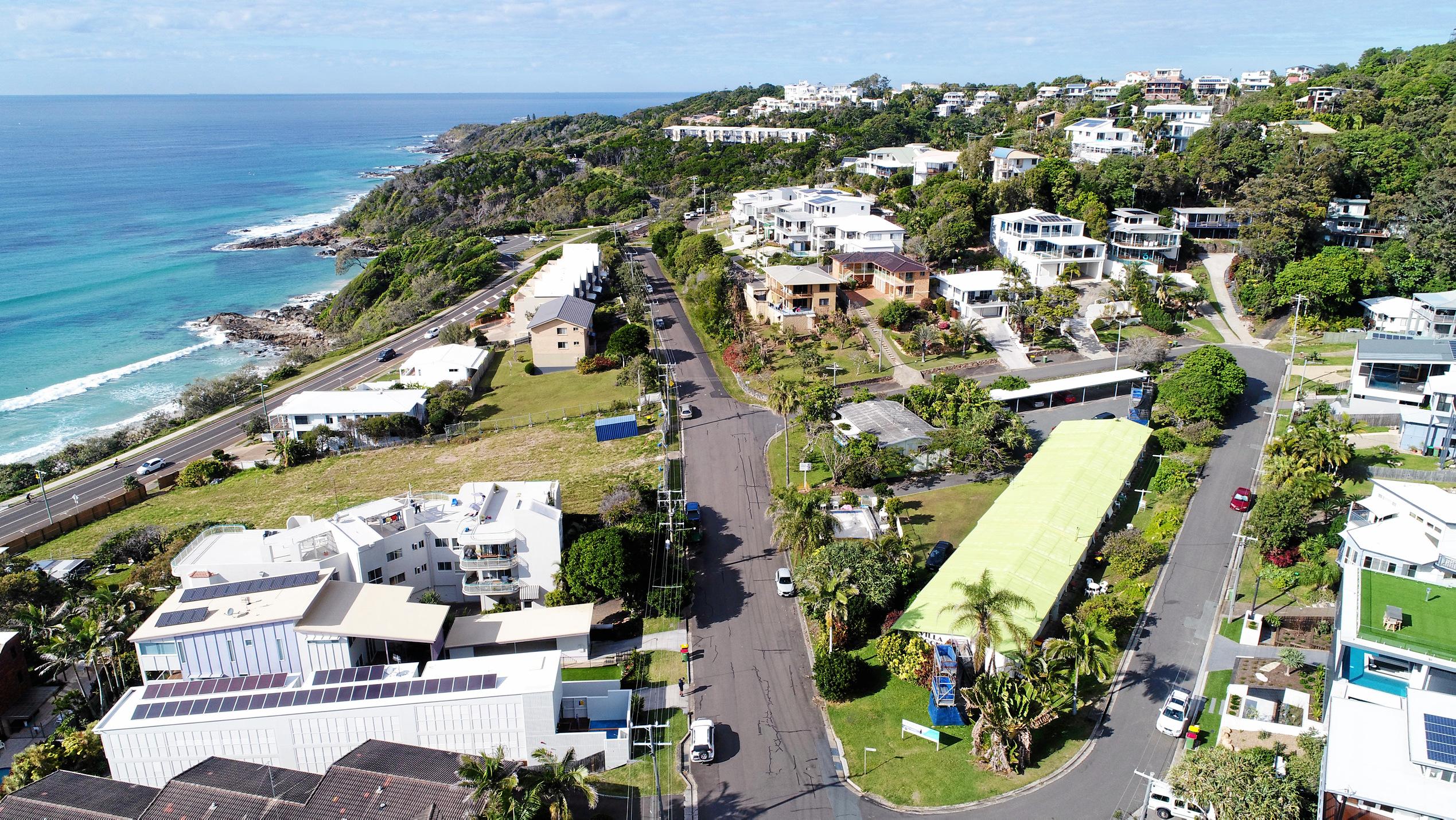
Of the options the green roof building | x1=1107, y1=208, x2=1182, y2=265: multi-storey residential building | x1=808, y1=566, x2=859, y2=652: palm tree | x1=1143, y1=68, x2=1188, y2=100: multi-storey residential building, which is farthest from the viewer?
x1=1143, y1=68, x2=1188, y2=100: multi-storey residential building

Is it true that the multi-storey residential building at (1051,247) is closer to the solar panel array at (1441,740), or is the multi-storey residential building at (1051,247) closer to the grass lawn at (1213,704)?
the grass lawn at (1213,704)

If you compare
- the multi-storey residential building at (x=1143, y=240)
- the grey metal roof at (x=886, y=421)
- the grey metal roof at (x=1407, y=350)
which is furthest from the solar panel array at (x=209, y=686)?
the multi-storey residential building at (x=1143, y=240)

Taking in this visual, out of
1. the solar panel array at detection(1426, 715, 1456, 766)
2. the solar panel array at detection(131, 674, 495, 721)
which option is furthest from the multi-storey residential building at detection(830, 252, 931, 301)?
the solar panel array at detection(131, 674, 495, 721)

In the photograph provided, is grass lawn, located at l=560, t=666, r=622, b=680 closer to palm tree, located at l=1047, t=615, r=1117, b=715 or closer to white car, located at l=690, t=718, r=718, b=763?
white car, located at l=690, t=718, r=718, b=763

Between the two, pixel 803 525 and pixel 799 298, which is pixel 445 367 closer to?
pixel 799 298

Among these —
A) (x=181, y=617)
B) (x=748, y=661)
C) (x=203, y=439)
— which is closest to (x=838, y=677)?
(x=748, y=661)

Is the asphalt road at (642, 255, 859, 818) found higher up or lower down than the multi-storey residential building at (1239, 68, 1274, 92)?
lower down
